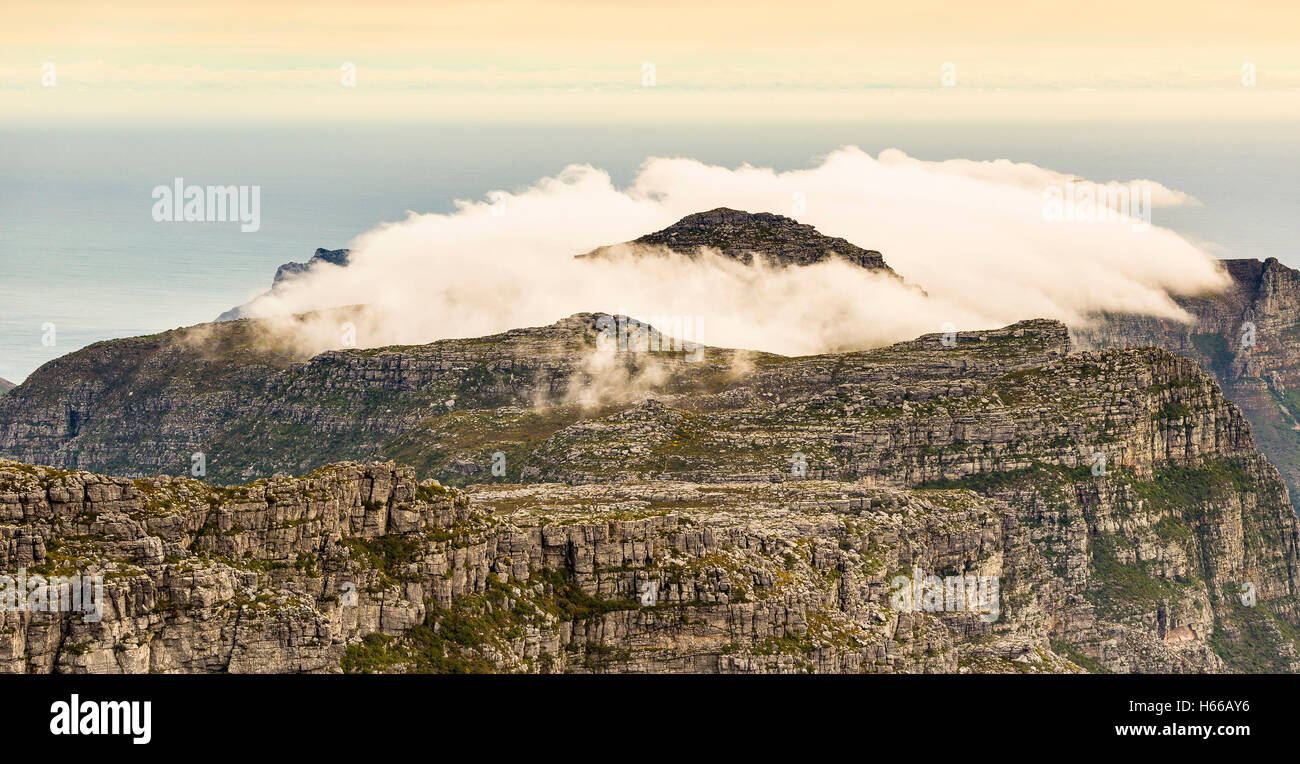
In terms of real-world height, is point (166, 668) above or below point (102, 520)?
below
